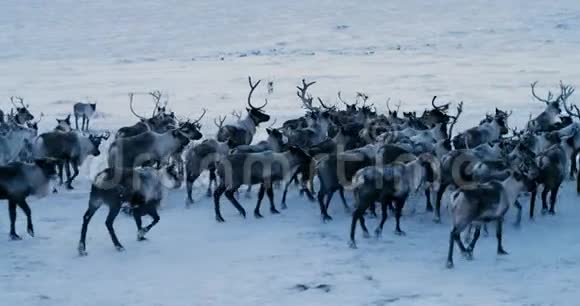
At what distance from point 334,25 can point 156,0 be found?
1583cm

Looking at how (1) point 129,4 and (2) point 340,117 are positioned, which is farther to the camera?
(1) point 129,4

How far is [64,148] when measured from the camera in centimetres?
1157

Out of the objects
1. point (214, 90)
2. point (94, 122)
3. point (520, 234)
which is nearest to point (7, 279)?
point (520, 234)

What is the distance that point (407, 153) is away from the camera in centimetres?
1031

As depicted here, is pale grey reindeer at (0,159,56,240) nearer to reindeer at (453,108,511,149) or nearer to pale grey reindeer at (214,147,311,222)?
pale grey reindeer at (214,147,311,222)

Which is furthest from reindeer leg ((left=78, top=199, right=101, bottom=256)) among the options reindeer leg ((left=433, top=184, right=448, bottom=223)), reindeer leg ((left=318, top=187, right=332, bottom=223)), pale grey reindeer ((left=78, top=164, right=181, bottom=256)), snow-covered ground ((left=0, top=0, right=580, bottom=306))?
reindeer leg ((left=433, top=184, right=448, bottom=223))

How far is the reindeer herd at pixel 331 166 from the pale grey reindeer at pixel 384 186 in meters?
0.01

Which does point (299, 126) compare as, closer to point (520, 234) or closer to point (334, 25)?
point (520, 234)

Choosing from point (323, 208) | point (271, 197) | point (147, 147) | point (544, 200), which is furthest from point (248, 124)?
point (544, 200)

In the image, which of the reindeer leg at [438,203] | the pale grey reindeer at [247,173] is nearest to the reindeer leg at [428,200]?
the reindeer leg at [438,203]

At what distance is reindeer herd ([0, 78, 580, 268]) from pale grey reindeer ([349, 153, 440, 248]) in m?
0.01

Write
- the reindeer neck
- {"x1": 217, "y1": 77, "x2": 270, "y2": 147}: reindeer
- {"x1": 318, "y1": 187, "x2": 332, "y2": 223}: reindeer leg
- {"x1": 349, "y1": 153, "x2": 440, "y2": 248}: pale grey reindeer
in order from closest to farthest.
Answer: {"x1": 349, "y1": 153, "x2": 440, "y2": 248}: pale grey reindeer → {"x1": 318, "y1": 187, "x2": 332, "y2": 223}: reindeer leg → {"x1": 217, "y1": 77, "x2": 270, "y2": 147}: reindeer → the reindeer neck

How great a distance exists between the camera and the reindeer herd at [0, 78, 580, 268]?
28.7ft

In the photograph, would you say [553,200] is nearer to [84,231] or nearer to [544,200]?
[544,200]
